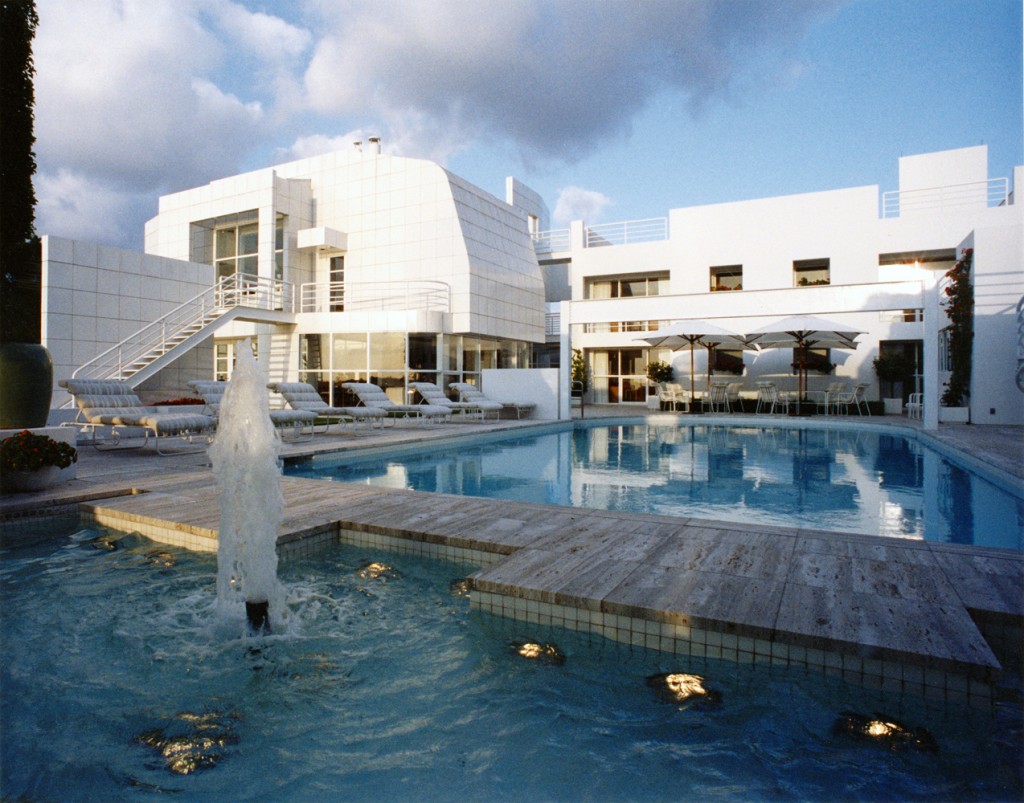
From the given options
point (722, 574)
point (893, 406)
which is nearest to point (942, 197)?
point (893, 406)

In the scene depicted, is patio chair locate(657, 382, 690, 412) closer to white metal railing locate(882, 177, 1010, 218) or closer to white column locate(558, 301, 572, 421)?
white column locate(558, 301, 572, 421)

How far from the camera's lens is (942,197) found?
62.5ft

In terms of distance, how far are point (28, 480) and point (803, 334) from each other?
15.9 metres

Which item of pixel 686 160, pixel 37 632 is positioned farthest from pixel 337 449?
pixel 686 160

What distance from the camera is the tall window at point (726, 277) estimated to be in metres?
20.8

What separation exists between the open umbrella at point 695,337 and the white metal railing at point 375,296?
20.7 ft

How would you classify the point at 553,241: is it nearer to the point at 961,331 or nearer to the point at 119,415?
the point at 961,331

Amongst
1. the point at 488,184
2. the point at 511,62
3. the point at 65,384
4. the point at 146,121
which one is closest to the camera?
the point at 65,384

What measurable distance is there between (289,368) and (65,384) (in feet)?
29.9

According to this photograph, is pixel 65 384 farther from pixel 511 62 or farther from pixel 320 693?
pixel 511 62

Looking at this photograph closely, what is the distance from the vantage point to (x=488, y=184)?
24.9m

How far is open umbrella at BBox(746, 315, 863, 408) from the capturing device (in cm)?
1530

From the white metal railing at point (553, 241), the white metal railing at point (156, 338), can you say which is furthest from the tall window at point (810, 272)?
the white metal railing at point (156, 338)

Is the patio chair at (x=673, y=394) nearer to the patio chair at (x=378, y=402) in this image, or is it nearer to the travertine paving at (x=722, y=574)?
the patio chair at (x=378, y=402)
